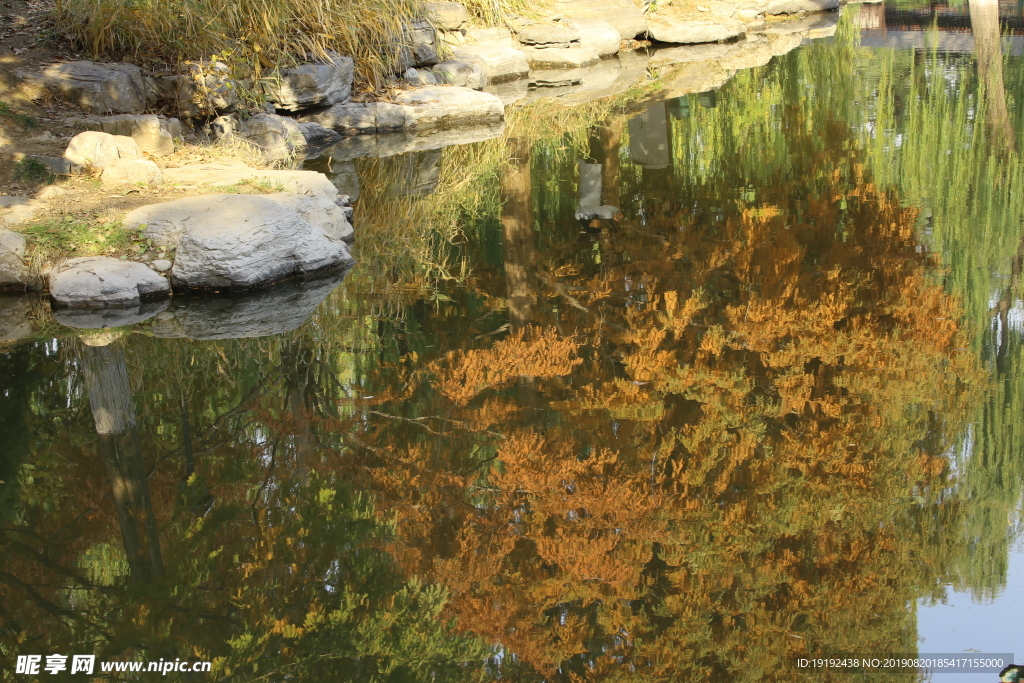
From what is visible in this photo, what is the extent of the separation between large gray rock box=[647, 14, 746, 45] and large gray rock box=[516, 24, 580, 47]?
7.54 feet

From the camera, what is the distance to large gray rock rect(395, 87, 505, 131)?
35.0 ft

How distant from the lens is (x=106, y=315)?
552 centimetres

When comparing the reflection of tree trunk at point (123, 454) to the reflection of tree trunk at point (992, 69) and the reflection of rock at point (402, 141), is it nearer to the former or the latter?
the reflection of rock at point (402, 141)

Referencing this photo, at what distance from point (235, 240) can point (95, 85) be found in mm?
3443

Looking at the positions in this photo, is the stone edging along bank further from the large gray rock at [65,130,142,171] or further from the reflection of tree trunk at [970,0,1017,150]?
the reflection of tree trunk at [970,0,1017,150]

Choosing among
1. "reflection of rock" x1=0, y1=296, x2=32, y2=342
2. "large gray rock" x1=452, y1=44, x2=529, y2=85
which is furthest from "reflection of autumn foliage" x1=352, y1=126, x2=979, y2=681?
"large gray rock" x1=452, y1=44, x2=529, y2=85

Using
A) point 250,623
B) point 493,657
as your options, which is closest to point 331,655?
point 250,623

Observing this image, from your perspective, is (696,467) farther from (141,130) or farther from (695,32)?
(695,32)

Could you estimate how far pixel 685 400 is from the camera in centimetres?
443

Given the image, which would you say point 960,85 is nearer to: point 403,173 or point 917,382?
point 403,173

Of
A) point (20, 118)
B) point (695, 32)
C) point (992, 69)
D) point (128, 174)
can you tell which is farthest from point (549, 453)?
point (695, 32)

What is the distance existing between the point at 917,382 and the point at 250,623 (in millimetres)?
3150

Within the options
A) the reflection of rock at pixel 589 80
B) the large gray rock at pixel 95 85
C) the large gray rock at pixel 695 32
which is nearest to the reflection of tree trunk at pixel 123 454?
the large gray rock at pixel 95 85

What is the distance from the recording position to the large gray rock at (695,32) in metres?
15.7
